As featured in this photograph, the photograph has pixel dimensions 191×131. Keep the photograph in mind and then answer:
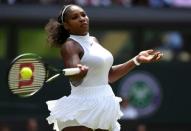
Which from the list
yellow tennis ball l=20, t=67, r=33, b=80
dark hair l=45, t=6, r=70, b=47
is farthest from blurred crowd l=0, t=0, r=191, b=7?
yellow tennis ball l=20, t=67, r=33, b=80

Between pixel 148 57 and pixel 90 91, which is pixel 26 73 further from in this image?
pixel 148 57

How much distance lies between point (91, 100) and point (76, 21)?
2.30ft

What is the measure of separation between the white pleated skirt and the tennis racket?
12.3 inches

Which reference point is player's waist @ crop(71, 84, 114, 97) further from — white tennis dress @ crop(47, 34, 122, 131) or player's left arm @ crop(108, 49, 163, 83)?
A: player's left arm @ crop(108, 49, 163, 83)

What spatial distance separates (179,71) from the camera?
47.7ft

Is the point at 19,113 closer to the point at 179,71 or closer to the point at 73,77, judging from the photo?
the point at 179,71

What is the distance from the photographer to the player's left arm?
755 cm

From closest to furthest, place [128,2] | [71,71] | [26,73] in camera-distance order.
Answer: [71,71], [26,73], [128,2]

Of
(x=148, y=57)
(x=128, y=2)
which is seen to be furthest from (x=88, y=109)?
(x=128, y=2)

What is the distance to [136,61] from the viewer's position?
7.66 m

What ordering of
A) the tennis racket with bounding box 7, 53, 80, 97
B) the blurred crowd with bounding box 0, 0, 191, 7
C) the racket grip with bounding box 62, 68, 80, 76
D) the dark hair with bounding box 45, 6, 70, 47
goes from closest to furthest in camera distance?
1. the racket grip with bounding box 62, 68, 80, 76
2. the tennis racket with bounding box 7, 53, 80, 97
3. the dark hair with bounding box 45, 6, 70, 47
4. the blurred crowd with bounding box 0, 0, 191, 7

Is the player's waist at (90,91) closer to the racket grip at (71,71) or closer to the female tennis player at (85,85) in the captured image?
the female tennis player at (85,85)

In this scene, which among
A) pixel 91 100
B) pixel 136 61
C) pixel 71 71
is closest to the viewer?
pixel 71 71

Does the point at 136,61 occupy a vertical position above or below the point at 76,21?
below
